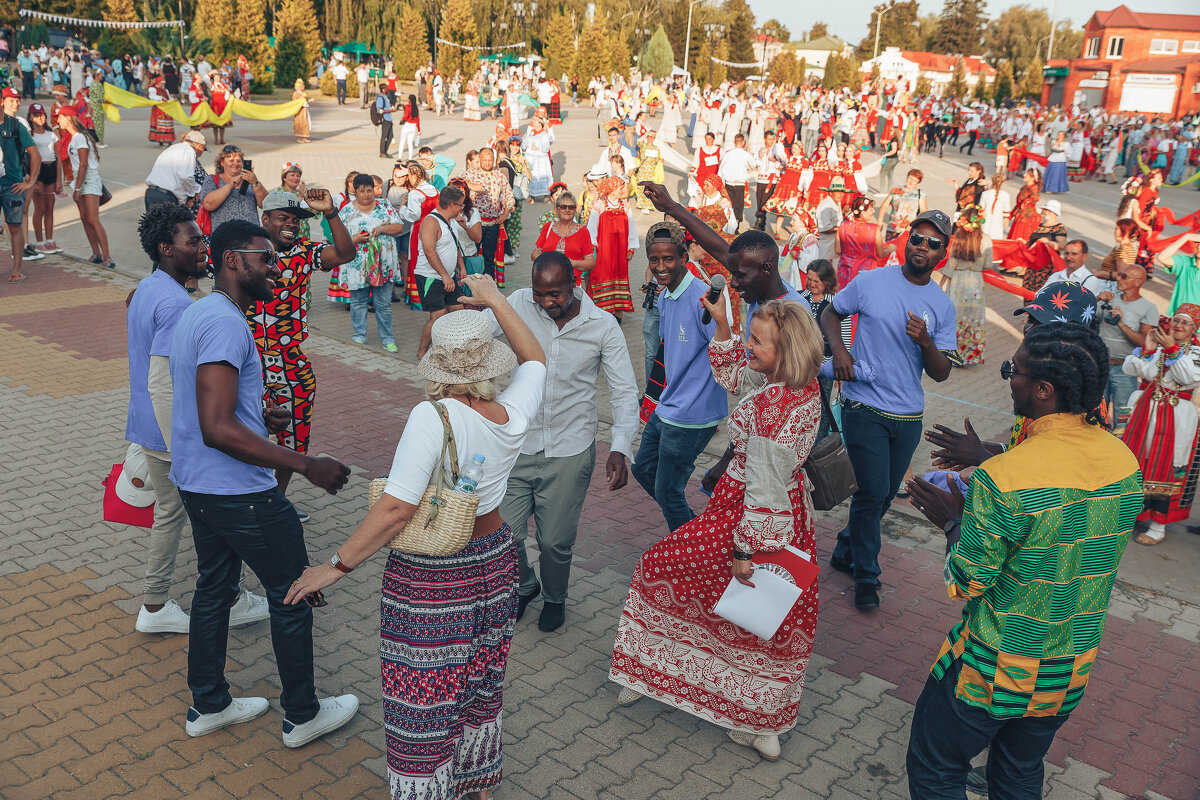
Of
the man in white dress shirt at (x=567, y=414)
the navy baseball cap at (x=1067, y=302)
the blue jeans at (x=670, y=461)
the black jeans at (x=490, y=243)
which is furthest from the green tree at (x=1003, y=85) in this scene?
the man in white dress shirt at (x=567, y=414)

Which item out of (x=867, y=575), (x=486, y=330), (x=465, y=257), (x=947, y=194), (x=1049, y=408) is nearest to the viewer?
(x=1049, y=408)

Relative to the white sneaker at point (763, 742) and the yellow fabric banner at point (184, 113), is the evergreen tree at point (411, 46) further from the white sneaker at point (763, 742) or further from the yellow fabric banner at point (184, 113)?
the white sneaker at point (763, 742)

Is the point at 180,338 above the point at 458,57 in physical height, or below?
below

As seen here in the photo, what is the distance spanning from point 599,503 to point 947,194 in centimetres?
2067

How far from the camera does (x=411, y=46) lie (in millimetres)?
47188

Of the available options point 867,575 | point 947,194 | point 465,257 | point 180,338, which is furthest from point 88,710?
point 947,194

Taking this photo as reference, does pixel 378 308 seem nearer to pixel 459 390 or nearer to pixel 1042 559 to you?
pixel 459 390

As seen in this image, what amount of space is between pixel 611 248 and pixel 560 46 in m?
46.5

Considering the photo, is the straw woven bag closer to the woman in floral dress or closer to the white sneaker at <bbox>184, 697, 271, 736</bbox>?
the white sneaker at <bbox>184, 697, 271, 736</bbox>

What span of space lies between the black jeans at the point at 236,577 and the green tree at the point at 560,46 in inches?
2068

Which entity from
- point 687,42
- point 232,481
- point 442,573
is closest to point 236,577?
point 232,481

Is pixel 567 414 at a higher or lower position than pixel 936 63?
lower

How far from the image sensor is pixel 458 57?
162 ft

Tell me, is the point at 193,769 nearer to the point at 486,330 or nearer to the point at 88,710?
the point at 88,710
